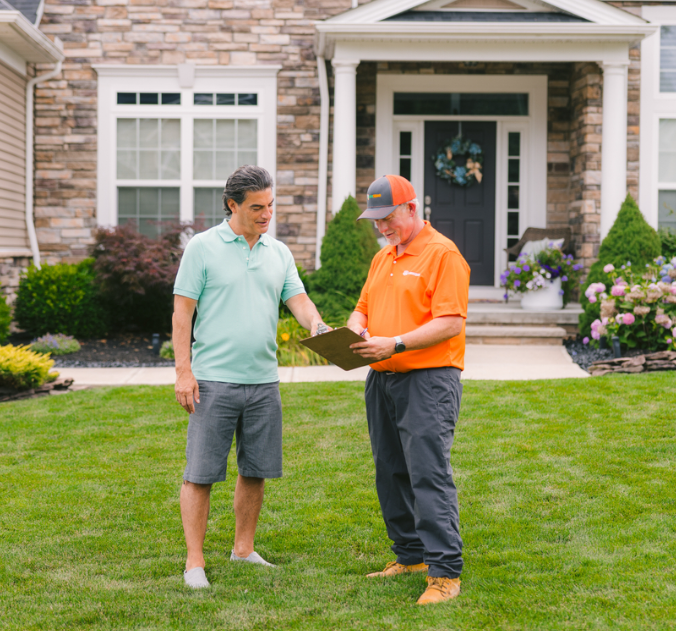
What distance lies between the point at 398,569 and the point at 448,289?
114 centimetres

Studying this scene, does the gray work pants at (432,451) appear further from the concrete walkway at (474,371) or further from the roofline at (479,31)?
the roofline at (479,31)

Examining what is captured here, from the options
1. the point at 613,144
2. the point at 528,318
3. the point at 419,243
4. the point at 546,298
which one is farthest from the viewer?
the point at 546,298

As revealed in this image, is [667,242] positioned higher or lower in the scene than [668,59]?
lower

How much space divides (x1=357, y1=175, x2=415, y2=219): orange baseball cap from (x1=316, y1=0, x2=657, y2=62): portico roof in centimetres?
636

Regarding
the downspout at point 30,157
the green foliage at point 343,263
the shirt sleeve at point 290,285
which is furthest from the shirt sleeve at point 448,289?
the downspout at point 30,157

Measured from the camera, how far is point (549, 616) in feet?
8.30

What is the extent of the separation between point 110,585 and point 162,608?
32 centimetres

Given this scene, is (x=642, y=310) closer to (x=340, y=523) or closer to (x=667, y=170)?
(x=667, y=170)

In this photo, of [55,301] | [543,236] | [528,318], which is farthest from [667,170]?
[55,301]

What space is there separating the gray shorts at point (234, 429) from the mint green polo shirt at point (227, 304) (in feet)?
0.19

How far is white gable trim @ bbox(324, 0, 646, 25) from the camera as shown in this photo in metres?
8.72

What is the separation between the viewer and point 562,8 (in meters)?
8.84

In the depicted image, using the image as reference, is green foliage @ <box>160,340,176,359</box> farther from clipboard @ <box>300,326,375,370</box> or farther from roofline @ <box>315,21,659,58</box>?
clipboard @ <box>300,326,375,370</box>

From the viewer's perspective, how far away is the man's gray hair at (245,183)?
9.37ft
